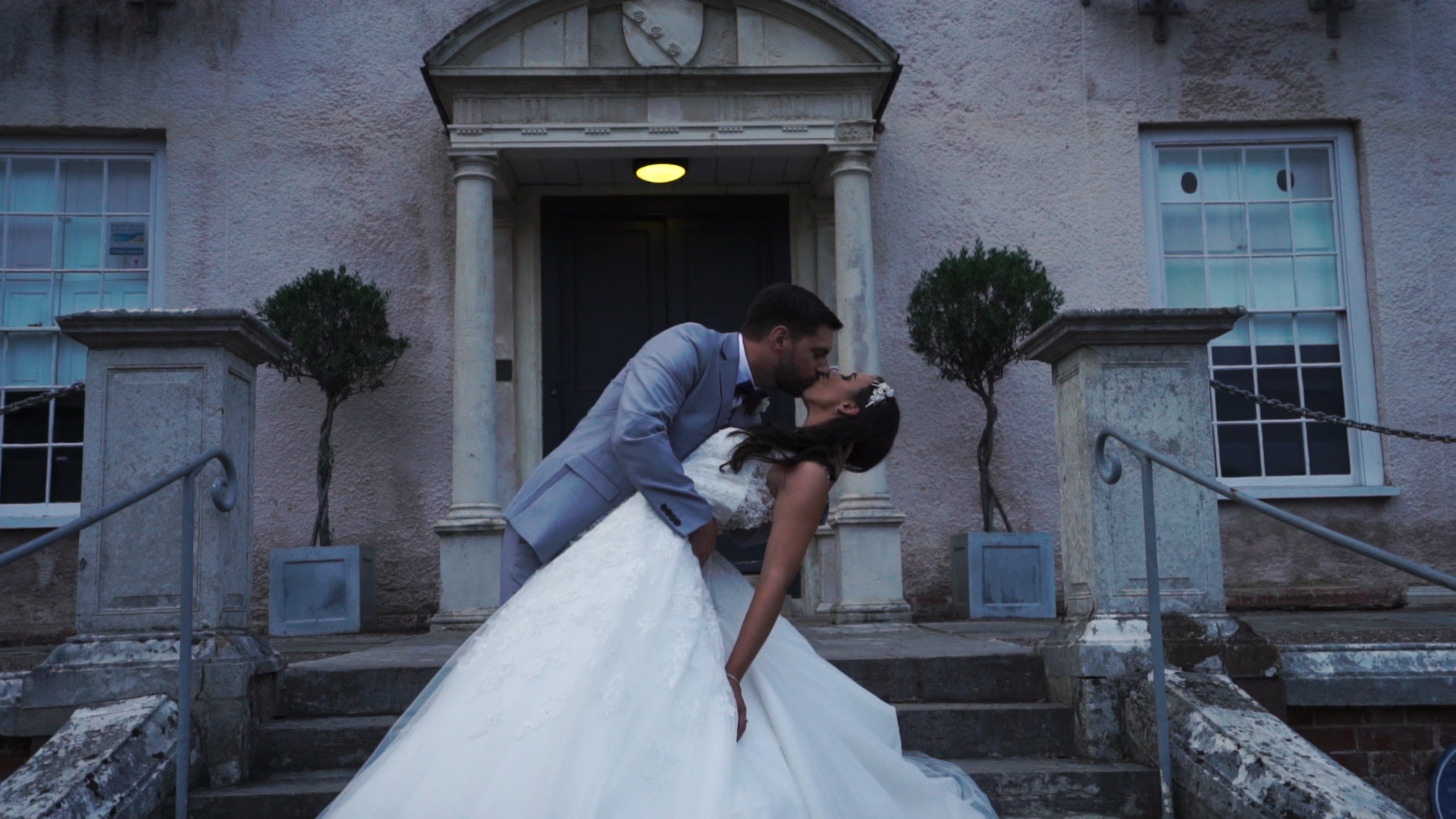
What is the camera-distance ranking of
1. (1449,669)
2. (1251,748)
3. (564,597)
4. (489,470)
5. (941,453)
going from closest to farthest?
1. (564,597)
2. (1251,748)
3. (1449,669)
4. (489,470)
5. (941,453)

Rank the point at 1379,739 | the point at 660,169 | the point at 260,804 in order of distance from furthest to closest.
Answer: the point at 660,169 → the point at 1379,739 → the point at 260,804

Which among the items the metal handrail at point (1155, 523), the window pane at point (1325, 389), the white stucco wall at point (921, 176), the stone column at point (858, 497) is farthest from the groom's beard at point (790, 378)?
the window pane at point (1325, 389)

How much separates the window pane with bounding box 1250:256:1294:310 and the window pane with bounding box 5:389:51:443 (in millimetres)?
7924

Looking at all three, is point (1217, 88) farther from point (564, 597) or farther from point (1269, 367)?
point (564, 597)

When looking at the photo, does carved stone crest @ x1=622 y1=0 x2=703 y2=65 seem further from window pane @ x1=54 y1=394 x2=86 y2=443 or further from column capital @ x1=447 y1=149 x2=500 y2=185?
window pane @ x1=54 y1=394 x2=86 y2=443

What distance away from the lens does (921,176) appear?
821cm

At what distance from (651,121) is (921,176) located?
2.02m

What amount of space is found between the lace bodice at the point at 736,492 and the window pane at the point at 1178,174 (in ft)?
21.2

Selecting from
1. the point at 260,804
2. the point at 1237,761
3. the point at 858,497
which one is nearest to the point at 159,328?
the point at 260,804

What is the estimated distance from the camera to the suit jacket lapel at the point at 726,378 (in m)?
3.16

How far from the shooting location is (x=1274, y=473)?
8.24 m

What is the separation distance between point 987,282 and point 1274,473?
2560 mm

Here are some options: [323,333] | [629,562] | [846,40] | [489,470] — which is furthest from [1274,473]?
[629,562]

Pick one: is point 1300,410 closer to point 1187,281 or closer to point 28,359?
point 1187,281
